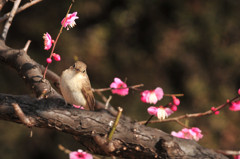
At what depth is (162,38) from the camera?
4.03 meters

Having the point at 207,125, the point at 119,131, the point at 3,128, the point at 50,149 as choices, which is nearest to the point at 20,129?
the point at 3,128

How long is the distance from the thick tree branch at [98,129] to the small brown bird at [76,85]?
45 centimetres

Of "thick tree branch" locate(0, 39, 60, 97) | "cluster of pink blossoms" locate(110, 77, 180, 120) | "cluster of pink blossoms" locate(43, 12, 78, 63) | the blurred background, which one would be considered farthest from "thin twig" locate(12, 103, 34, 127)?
the blurred background

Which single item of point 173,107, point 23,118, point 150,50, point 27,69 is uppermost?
point 150,50

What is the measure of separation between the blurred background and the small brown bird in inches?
63.4

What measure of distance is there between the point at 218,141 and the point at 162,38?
1320mm

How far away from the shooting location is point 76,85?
2012 millimetres

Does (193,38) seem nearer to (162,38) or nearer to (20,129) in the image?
(162,38)

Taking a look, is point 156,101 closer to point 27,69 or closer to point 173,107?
point 173,107

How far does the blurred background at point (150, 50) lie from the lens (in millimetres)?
3736

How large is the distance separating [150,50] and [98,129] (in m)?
2.70

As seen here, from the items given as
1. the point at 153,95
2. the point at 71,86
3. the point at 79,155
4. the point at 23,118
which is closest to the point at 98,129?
the point at 79,155

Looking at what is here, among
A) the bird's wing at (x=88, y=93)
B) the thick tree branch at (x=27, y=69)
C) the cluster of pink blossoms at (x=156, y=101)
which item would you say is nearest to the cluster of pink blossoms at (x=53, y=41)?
the thick tree branch at (x=27, y=69)

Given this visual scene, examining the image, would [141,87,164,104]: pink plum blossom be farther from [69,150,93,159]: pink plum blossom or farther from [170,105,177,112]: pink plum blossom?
[69,150,93,159]: pink plum blossom
